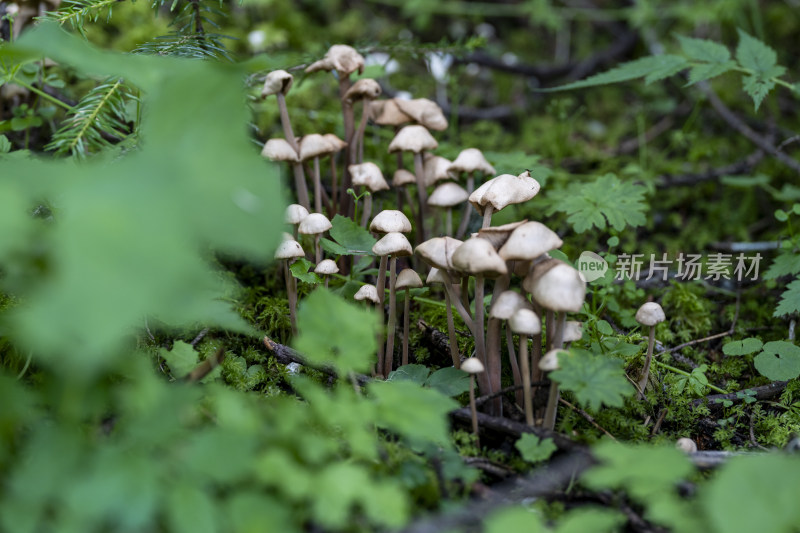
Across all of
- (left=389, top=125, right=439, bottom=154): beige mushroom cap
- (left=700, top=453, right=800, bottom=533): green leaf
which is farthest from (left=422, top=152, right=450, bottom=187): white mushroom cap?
(left=700, top=453, right=800, bottom=533): green leaf

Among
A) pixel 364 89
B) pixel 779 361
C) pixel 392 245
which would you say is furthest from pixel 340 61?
pixel 779 361

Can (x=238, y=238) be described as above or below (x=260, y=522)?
above

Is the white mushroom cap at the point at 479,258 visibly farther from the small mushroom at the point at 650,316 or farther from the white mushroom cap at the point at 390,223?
the small mushroom at the point at 650,316

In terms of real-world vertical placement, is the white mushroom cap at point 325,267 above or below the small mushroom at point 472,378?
above

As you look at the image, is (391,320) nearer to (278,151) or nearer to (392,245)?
(392,245)

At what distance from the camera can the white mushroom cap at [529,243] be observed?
192 centimetres

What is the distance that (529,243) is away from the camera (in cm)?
192

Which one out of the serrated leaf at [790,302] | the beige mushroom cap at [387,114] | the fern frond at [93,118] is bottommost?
the serrated leaf at [790,302]

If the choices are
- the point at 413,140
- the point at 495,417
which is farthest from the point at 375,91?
the point at 495,417

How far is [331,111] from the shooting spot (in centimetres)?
400

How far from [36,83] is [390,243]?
88.4 inches

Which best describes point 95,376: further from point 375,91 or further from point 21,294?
point 375,91

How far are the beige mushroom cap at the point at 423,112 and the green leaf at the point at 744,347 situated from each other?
5.56 ft

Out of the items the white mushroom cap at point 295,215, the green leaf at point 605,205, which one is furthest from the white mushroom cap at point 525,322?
the green leaf at point 605,205
